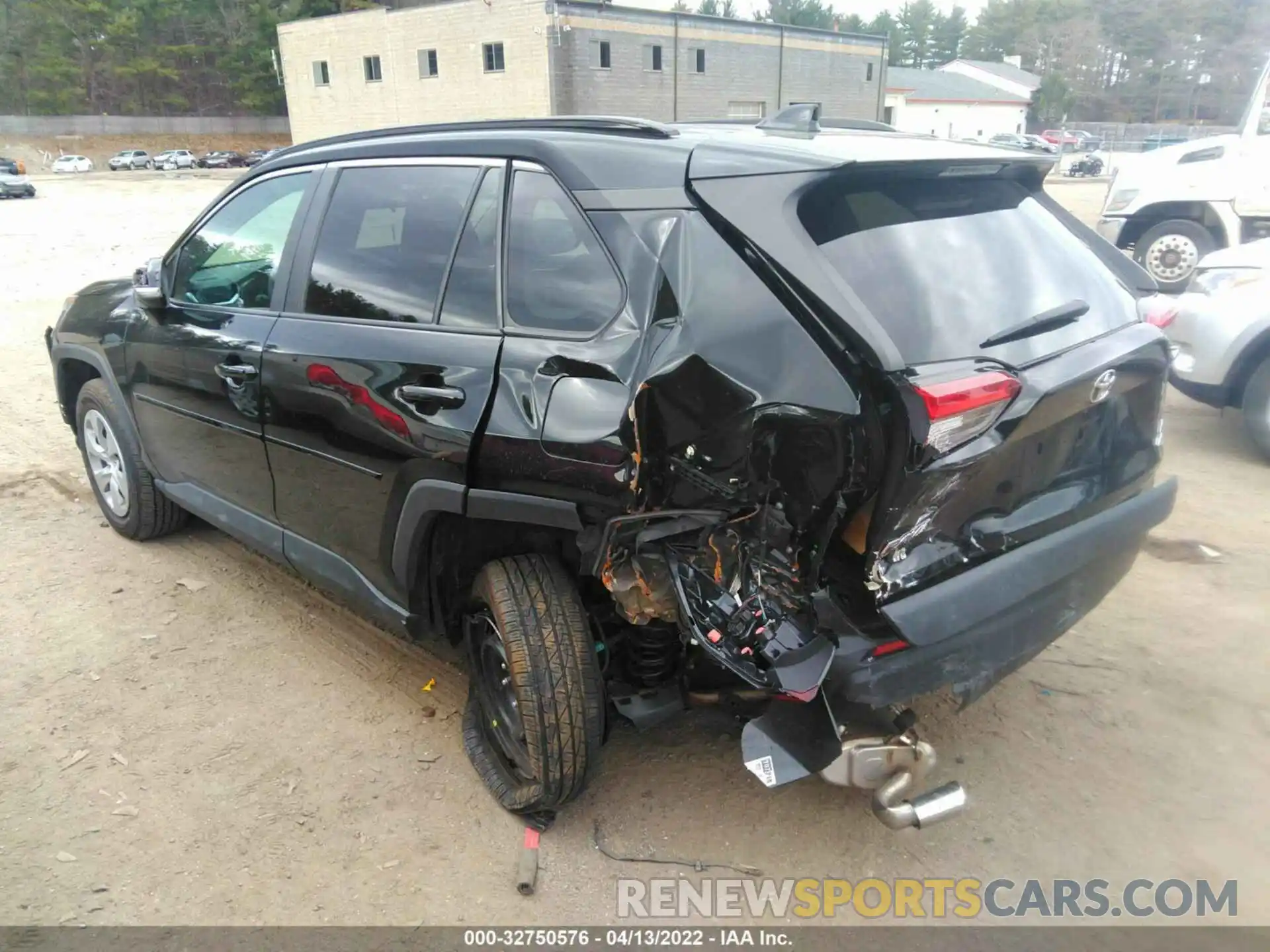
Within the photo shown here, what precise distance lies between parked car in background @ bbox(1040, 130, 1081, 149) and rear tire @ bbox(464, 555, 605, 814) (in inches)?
2217

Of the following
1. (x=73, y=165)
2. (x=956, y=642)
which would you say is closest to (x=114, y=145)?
(x=73, y=165)

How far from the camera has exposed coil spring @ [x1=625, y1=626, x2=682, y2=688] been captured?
2783 mm

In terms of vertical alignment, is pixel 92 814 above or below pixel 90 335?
below

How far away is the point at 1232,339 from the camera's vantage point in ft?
18.2

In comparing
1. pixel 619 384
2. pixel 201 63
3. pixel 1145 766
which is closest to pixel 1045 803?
pixel 1145 766

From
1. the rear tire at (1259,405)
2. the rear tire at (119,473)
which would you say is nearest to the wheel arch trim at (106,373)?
the rear tire at (119,473)

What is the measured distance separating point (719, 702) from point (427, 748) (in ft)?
3.61

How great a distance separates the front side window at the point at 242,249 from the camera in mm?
3461

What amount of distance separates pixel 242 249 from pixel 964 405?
294 centimetres

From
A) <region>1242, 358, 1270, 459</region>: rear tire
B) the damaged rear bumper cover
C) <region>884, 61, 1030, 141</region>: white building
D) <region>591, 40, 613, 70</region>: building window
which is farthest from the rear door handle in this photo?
<region>884, 61, 1030, 141</region>: white building

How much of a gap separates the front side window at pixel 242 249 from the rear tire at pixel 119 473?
0.88 metres

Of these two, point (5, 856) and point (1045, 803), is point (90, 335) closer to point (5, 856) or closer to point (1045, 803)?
point (5, 856)

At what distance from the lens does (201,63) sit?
74625 mm

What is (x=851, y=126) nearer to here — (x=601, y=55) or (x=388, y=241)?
(x=388, y=241)
